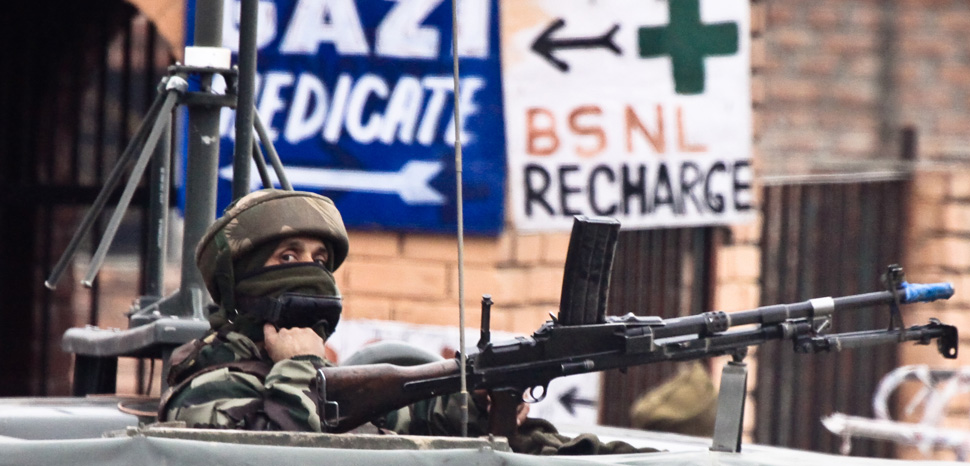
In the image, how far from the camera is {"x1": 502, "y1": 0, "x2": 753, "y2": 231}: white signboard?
18.6 ft

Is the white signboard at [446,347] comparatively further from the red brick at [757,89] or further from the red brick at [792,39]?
the red brick at [792,39]

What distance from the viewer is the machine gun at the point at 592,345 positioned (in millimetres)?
2826

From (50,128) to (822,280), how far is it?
3.72 metres

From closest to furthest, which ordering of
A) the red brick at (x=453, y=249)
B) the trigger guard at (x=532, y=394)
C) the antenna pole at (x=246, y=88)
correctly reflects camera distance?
the trigger guard at (x=532, y=394) < the antenna pole at (x=246, y=88) < the red brick at (x=453, y=249)

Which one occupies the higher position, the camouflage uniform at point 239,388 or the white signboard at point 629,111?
the white signboard at point 629,111

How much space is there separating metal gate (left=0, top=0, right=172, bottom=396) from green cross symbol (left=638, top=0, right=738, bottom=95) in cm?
232

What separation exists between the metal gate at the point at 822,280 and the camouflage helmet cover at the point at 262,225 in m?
4.28

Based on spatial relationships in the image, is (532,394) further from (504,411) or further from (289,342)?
(289,342)

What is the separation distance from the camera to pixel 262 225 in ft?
9.73

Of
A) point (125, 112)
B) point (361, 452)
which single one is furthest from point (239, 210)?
point (125, 112)

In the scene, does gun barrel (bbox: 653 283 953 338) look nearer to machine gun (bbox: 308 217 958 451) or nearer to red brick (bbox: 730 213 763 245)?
machine gun (bbox: 308 217 958 451)

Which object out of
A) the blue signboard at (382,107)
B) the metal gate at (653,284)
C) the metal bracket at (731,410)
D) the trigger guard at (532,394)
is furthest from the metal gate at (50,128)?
the metal bracket at (731,410)

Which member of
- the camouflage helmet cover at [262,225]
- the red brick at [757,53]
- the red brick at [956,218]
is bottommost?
the camouflage helmet cover at [262,225]

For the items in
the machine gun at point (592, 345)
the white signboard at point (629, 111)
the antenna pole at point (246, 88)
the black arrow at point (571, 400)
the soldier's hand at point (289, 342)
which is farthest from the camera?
the black arrow at point (571, 400)
